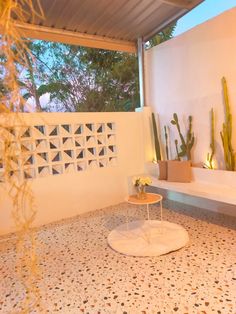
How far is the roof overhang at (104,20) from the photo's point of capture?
3.48 metres

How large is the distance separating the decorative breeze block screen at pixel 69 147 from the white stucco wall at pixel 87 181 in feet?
0.25

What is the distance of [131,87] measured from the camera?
5535 mm

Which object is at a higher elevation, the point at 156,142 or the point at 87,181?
the point at 156,142

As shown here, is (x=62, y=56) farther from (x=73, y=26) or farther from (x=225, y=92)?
(x=225, y=92)

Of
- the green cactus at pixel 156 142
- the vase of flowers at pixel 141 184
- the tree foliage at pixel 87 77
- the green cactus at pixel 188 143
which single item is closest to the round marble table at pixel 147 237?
the vase of flowers at pixel 141 184

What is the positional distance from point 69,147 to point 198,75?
222 centimetres

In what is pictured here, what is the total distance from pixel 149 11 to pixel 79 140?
2.18m

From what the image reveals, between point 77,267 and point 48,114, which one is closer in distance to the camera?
point 77,267

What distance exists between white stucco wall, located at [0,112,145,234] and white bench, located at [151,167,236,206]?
0.79 metres

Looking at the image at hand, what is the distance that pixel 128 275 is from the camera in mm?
2213

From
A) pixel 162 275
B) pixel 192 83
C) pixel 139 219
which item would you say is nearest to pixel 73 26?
pixel 192 83

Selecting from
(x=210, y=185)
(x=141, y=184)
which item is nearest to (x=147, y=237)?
(x=141, y=184)

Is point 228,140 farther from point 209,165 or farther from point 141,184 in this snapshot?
point 141,184

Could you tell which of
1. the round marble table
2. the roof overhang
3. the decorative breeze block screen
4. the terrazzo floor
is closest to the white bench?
the terrazzo floor
